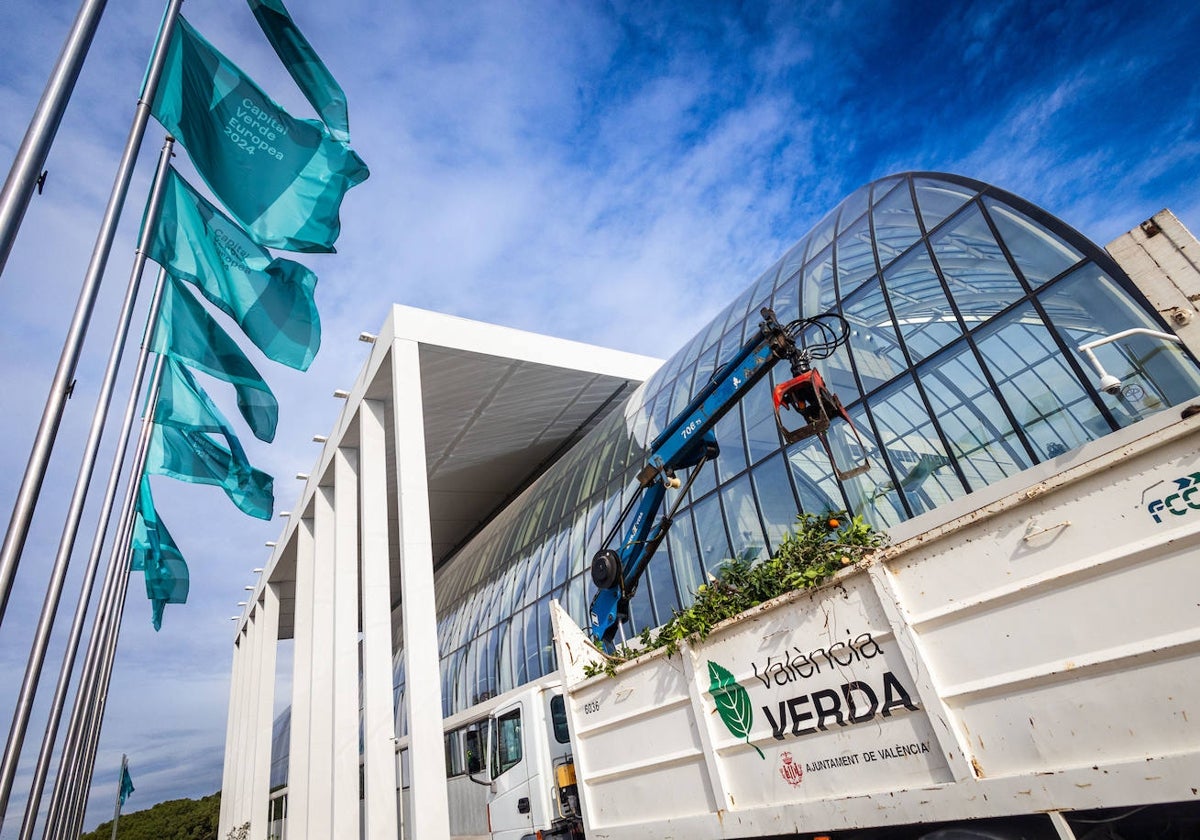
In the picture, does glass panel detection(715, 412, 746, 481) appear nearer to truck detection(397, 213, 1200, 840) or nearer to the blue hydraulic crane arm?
the blue hydraulic crane arm

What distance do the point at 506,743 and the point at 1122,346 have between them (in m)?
11.3

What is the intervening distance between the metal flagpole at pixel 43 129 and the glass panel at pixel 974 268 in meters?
10.5

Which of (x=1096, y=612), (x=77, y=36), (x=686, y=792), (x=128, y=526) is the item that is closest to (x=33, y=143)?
(x=77, y=36)

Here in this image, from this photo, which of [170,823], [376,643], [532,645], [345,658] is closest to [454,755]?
[532,645]

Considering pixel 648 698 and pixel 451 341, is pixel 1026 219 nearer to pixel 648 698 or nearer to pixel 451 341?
pixel 648 698

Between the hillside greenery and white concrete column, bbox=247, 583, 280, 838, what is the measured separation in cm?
2833

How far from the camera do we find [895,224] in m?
11.8

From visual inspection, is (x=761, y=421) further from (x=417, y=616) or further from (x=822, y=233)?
(x=417, y=616)

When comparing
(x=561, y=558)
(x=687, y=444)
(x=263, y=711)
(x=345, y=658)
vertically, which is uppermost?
(x=561, y=558)

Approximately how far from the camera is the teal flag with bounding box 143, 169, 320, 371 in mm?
9969

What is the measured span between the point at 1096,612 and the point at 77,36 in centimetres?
875

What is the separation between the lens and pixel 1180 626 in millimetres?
3533

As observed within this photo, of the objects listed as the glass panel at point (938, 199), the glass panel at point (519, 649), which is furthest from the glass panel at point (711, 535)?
the glass panel at point (519, 649)

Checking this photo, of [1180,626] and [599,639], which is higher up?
[599,639]
